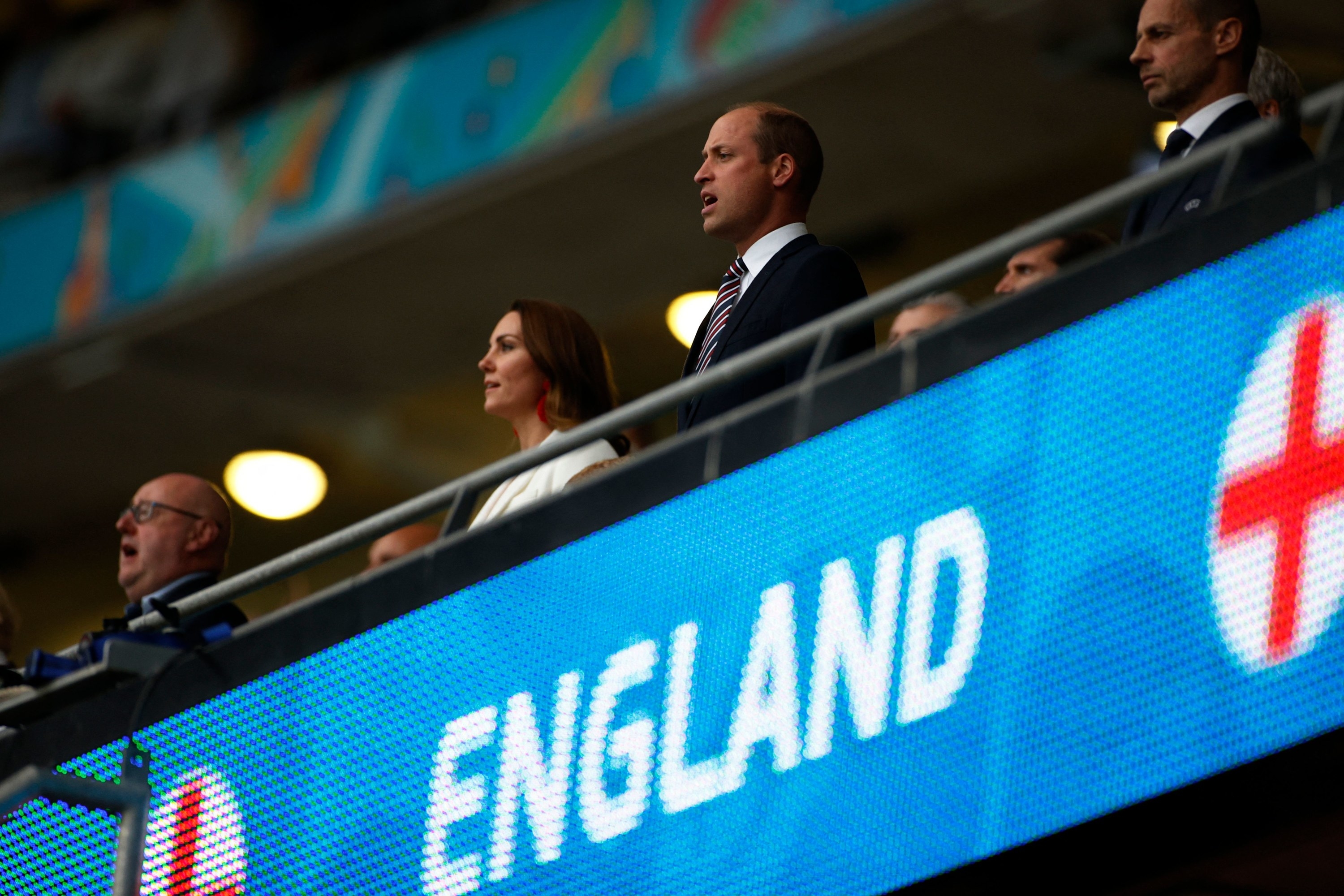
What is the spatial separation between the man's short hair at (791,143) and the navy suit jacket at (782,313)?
0.25m

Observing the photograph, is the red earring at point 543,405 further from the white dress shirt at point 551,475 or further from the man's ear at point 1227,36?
the man's ear at point 1227,36

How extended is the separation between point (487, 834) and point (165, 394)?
9811mm

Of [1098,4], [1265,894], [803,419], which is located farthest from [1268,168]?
[1098,4]

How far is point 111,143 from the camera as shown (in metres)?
13.2

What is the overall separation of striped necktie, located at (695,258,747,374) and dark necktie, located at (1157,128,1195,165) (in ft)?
3.35

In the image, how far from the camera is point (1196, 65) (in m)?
4.22

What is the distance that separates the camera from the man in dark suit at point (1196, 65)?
413 centimetres

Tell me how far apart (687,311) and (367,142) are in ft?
7.15

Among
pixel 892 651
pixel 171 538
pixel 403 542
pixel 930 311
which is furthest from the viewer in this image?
pixel 403 542

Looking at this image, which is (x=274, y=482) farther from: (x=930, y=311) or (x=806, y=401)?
(x=806, y=401)

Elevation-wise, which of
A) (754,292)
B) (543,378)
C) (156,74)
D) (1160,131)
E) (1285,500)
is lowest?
(1285,500)

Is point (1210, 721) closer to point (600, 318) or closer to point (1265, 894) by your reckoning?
point (1265, 894)

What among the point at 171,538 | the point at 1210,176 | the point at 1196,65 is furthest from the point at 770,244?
the point at 171,538

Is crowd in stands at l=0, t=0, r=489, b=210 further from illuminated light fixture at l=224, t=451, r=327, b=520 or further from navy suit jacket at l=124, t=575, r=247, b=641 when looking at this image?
navy suit jacket at l=124, t=575, r=247, b=641
